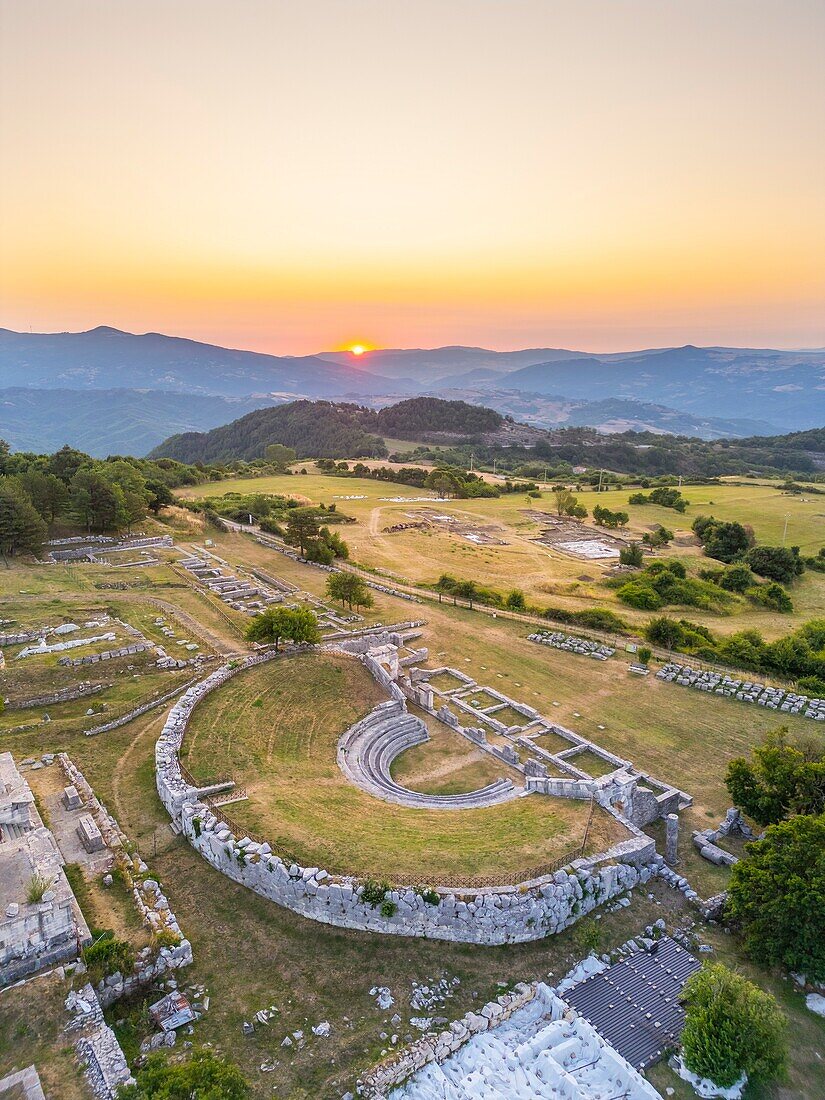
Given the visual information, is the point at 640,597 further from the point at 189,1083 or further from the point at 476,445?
the point at 476,445

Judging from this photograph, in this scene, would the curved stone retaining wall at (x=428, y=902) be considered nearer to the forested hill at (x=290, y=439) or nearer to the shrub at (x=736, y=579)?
the shrub at (x=736, y=579)

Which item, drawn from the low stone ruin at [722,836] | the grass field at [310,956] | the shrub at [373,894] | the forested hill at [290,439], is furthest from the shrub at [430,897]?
the forested hill at [290,439]

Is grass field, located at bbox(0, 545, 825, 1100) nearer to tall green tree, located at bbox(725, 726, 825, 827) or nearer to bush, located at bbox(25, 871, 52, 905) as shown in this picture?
tall green tree, located at bbox(725, 726, 825, 827)

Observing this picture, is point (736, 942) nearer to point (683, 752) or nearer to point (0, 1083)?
point (683, 752)

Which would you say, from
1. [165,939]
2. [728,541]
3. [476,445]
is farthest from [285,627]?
[476,445]

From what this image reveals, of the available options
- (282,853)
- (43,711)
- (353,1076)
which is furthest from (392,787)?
(43,711)

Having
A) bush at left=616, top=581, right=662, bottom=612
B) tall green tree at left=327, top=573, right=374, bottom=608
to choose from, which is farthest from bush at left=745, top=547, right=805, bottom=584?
tall green tree at left=327, top=573, right=374, bottom=608
